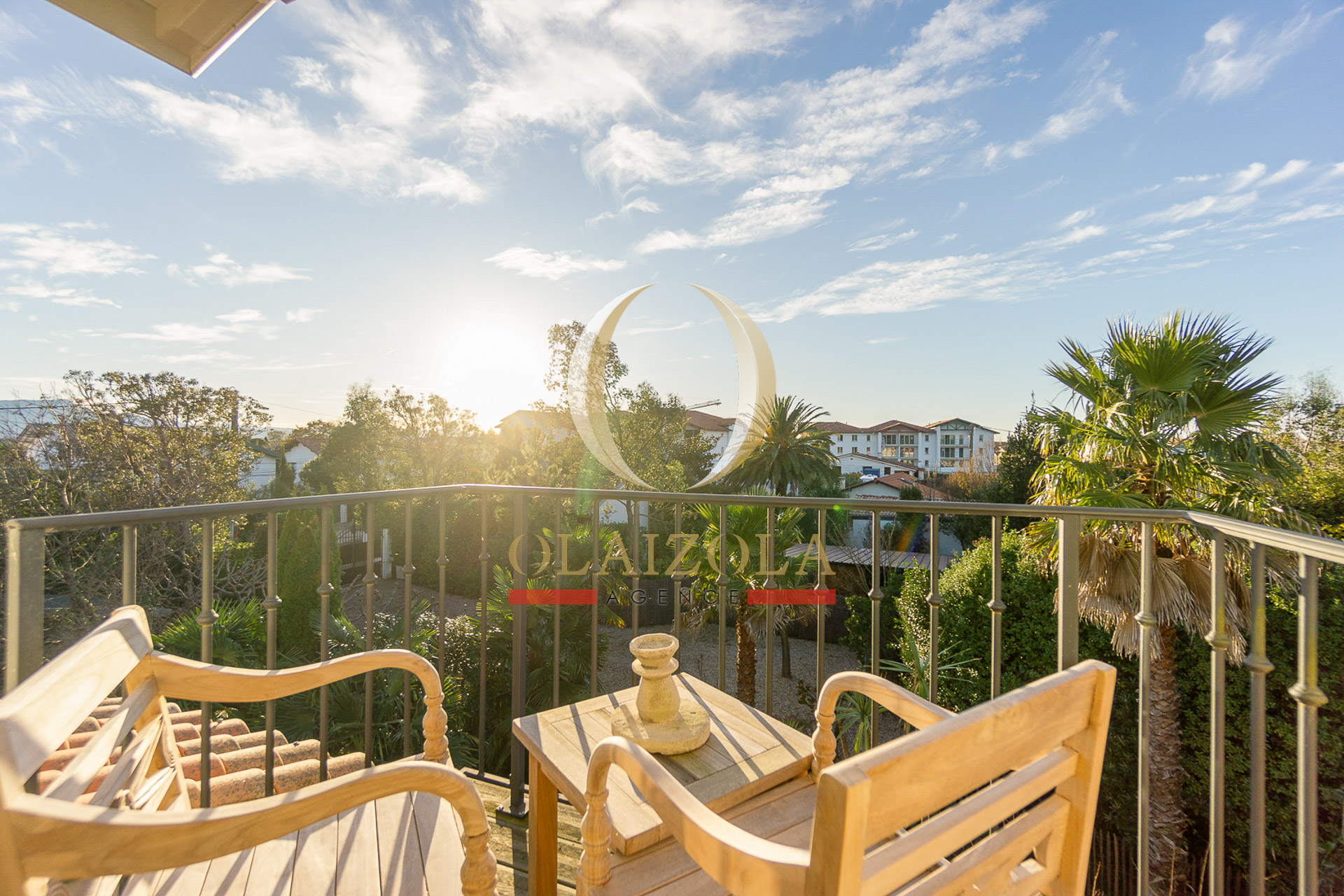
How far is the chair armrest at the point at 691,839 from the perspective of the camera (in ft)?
1.80

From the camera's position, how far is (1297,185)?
41.1 ft

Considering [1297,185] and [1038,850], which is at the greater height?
[1297,185]

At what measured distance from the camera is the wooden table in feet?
3.59

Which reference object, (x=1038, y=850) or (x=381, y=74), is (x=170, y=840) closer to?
(x=1038, y=850)

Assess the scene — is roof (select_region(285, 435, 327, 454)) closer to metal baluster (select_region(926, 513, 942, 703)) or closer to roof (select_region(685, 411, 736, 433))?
roof (select_region(685, 411, 736, 433))

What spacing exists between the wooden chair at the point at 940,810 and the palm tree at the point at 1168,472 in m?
5.77

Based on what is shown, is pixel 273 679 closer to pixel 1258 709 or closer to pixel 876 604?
pixel 876 604

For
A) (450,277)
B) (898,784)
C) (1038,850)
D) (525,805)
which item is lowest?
(525,805)

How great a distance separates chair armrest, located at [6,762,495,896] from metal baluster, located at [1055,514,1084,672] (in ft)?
5.11

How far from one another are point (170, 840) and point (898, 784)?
786 mm

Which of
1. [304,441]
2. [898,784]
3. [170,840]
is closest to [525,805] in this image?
[170,840]

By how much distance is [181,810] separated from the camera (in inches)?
35.8

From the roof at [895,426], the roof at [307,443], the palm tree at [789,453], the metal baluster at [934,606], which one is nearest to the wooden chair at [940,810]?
the metal baluster at [934,606]

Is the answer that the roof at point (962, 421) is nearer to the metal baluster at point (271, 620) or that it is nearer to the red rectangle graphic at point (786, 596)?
the red rectangle graphic at point (786, 596)
